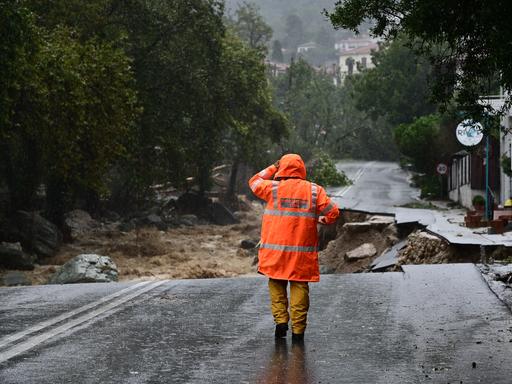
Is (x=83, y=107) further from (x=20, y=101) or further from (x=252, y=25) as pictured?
(x=252, y=25)

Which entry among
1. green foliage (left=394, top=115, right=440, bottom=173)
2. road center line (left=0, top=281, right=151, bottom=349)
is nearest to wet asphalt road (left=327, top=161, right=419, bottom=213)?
green foliage (left=394, top=115, right=440, bottom=173)

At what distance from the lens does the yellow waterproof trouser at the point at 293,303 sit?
800cm

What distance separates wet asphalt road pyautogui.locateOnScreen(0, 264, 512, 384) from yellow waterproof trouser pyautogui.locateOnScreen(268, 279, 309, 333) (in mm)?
196

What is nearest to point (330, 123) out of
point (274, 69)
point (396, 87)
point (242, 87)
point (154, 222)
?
point (396, 87)

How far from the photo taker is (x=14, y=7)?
2039 cm

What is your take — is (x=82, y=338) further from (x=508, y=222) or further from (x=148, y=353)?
(x=508, y=222)

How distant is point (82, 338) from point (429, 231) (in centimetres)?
1453

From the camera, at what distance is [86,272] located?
59.6 ft

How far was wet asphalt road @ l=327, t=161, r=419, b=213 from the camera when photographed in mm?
39562

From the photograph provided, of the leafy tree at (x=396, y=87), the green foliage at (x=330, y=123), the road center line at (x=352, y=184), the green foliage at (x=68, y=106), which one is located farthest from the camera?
the green foliage at (x=330, y=123)

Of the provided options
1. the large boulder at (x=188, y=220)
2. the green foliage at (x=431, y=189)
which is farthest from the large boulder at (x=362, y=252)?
the green foliage at (x=431, y=189)

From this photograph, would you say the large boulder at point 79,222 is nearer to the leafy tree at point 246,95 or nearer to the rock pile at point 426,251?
the leafy tree at point 246,95

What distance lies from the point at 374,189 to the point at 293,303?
48234 mm

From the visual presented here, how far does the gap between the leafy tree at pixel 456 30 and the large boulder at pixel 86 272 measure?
9.31 meters
